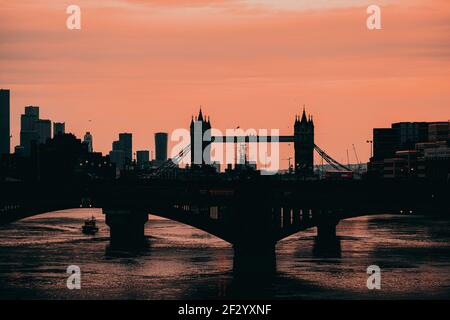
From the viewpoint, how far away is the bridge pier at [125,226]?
145m

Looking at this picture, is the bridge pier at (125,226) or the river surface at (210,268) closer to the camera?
the river surface at (210,268)

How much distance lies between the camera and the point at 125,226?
481 ft

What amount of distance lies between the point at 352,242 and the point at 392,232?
24.5 meters

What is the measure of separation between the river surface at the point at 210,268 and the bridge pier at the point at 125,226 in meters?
2.60

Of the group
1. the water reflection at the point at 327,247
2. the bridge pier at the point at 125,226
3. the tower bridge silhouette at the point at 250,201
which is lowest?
the water reflection at the point at 327,247

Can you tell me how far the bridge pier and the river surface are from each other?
2596 mm

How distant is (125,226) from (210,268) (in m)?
43.2

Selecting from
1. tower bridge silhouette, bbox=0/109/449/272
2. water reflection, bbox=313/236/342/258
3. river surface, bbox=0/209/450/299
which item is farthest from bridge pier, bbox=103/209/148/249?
tower bridge silhouette, bbox=0/109/449/272

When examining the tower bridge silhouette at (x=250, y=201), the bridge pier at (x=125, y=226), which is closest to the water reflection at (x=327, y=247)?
the tower bridge silhouette at (x=250, y=201)

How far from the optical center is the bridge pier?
5714 inches

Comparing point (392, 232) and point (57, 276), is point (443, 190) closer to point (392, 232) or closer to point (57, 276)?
point (57, 276)

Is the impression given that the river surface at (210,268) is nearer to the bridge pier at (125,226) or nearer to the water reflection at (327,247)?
the water reflection at (327,247)

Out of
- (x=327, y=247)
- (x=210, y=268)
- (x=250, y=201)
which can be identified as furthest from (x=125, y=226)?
(x=210, y=268)
